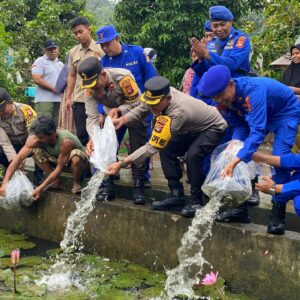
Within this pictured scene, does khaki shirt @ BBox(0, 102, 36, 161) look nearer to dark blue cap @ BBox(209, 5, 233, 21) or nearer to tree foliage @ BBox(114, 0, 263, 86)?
dark blue cap @ BBox(209, 5, 233, 21)

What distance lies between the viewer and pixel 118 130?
18.7ft

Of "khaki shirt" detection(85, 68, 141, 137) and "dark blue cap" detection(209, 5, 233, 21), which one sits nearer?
"dark blue cap" detection(209, 5, 233, 21)

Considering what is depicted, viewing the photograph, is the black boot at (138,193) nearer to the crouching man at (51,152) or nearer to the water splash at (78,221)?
the water splash at (78,221)

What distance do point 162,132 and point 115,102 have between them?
992 millimetres

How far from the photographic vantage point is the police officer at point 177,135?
4652 millimetres

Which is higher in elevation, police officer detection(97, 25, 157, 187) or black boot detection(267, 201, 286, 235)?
police officer detection(97, 25, 157, 187)

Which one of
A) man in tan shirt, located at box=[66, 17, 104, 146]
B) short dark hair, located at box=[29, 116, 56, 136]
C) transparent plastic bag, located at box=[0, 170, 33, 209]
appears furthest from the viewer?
man in tan shirt, located at box=[66, 17, 104, 146]

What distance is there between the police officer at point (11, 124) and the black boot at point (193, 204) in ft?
7.52

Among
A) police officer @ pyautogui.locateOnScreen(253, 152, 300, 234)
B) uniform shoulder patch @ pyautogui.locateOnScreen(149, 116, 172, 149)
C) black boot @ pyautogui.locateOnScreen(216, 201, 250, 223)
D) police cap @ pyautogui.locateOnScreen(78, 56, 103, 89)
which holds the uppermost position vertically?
police cap @ pyautogui.locateOnScreen(78, 56, 103, 89)

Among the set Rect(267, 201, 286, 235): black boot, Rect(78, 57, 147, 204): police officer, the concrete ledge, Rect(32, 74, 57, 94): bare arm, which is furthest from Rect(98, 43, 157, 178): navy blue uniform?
Rect(267, 201, 286, 235): black boot

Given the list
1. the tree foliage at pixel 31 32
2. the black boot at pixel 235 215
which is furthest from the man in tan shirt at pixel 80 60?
the tree foliage at pixel 31 32

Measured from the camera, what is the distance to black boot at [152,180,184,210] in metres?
5.12

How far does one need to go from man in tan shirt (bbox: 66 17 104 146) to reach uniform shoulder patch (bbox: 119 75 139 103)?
1038mm

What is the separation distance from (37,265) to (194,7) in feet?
24.8
